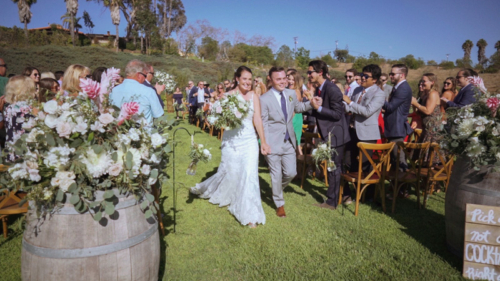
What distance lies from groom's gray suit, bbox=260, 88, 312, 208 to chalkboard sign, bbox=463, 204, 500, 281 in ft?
7.84

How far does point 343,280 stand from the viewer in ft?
10.6

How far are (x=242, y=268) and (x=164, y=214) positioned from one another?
76.1 inches

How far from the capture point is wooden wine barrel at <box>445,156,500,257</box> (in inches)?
125

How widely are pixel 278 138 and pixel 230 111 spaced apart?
0.87 meters

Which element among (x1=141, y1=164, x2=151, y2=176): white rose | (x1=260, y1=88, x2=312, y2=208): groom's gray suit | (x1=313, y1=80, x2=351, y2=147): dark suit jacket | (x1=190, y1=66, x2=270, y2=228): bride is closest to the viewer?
(x1=141, y1=164, x2=151, y2=176): white rose

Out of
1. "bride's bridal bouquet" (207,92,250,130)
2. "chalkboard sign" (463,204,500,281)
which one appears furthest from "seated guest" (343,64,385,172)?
"chalkboard sign" (463,204,500,281)

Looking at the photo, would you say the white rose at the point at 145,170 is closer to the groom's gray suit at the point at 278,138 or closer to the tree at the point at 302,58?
the groom's gray suit at the point at 278,138

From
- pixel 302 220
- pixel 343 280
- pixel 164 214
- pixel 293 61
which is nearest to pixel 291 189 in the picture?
pixel 302 220

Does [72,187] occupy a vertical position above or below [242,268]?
above

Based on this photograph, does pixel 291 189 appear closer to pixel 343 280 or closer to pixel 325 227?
pixel 325 227

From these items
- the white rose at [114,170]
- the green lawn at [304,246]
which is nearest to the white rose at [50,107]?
the white rose at [114,170]

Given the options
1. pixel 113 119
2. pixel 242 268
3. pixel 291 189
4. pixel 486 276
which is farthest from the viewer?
pixel 291 189

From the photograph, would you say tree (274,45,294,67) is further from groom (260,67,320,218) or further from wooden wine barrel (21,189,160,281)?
wooden wine barrel (21,189,160,281)

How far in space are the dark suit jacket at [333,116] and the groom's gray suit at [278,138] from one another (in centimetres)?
59
